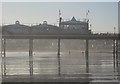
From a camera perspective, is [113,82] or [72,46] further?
[72,46]

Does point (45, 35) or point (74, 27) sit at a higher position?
point (74, 27)

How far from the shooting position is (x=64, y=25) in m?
20.4

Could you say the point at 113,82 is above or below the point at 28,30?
below

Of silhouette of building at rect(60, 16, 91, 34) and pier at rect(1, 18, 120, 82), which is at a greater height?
silhouette of building at rect(60, 16, 91, 34)

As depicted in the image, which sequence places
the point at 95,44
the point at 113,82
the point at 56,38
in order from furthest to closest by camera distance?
the point at 95,44
the point at 56,38
the point at 113,82

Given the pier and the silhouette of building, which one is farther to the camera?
the silhouette of building

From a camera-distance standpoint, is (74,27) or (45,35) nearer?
(45,35)

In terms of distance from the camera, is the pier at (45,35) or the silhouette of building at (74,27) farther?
the silhouette of building at (74,27)

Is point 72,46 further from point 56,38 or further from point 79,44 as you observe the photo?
point 56,38

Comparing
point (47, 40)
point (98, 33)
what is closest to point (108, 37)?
point (98, 33)

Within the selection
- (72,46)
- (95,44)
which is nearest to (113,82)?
(95,44)

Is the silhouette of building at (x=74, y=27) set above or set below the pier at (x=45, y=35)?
above

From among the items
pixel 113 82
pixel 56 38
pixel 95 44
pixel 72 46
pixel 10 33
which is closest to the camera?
pixel 113 82

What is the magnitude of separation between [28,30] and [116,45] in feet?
16.2
